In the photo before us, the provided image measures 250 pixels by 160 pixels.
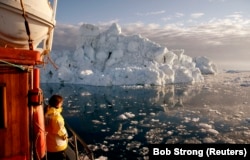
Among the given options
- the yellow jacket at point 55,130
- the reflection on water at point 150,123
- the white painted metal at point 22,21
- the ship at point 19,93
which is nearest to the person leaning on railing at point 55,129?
the yellow jacket at point 55,130

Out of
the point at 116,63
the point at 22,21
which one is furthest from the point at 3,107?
the point at 116,63

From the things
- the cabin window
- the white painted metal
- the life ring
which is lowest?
the life ring

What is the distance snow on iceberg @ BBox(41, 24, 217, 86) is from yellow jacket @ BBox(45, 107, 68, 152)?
34597 millimetres

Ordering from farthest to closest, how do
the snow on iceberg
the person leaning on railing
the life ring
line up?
1. the snow on iceberg
2. the person leaning on railing
3. the life ring

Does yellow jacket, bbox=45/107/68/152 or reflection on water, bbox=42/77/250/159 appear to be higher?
yellow jacket, bbox=45/107/68/152

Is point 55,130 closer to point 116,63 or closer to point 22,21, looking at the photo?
point 22,21

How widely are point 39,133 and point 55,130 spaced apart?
0.28 metres

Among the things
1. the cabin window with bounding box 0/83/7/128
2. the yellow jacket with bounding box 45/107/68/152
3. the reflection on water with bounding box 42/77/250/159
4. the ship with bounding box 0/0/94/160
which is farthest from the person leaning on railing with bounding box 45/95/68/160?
the reflection on water with bounding box 42/77/250/159

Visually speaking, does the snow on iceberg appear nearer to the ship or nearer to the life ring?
the ship

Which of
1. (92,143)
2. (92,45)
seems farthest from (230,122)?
(92,45)

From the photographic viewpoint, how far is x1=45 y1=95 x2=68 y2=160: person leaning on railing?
147 inches

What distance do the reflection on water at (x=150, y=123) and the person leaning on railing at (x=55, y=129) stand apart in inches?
278

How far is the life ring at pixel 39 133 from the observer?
11.7 ft

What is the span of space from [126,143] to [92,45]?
127 ft
